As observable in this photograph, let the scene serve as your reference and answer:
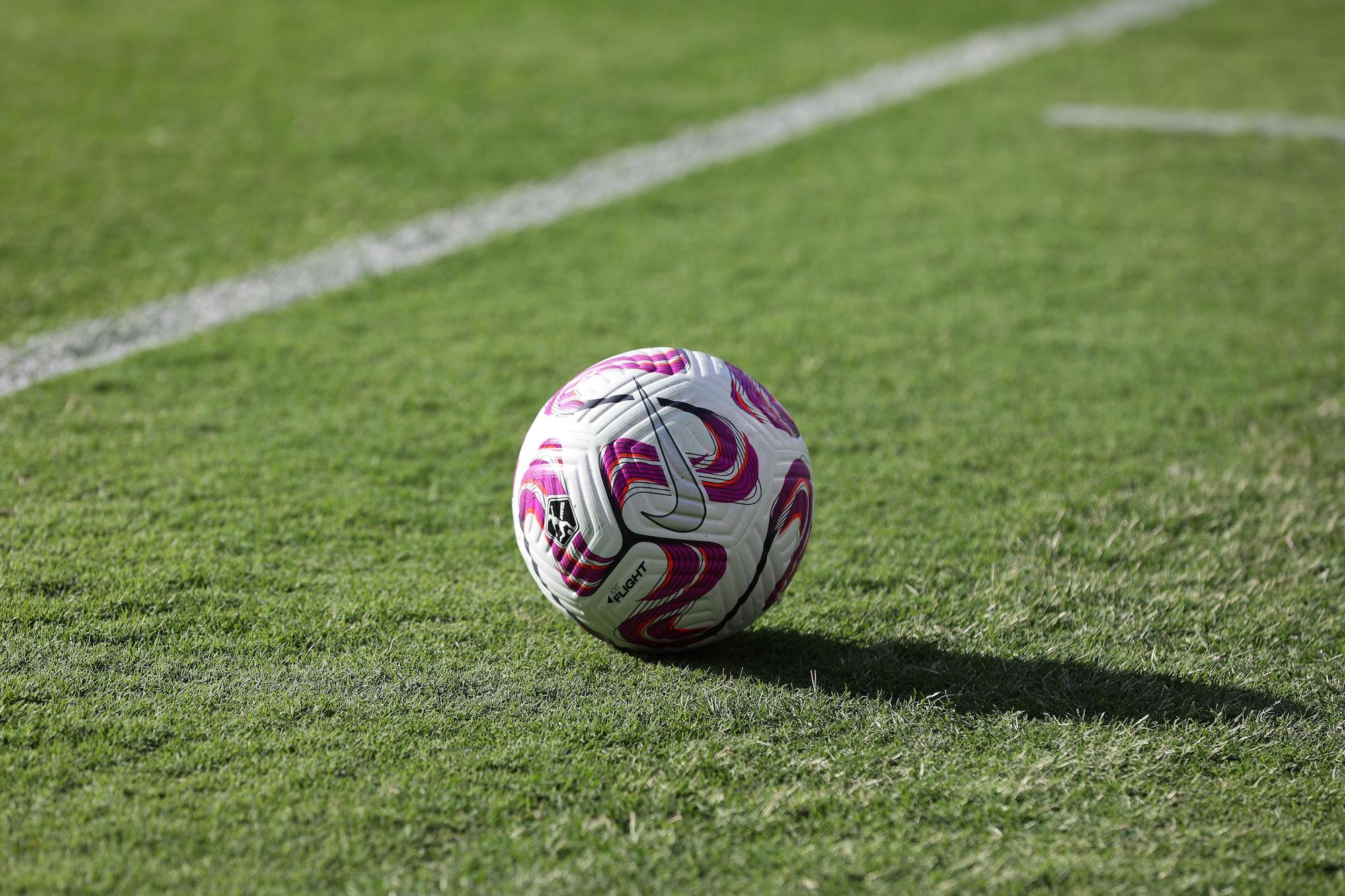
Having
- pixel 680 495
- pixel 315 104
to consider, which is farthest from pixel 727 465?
pixel 315 104

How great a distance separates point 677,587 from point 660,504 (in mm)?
218

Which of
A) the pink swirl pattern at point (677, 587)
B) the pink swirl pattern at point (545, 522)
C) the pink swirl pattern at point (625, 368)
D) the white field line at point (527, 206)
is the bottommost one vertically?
the pink swirl pattern at point (677, 587)

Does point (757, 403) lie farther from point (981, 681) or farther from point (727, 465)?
point (981, 681)

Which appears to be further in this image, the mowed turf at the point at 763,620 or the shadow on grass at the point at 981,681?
the shadow on grass at the point at 981,681

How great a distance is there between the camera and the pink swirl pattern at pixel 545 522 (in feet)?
9.97

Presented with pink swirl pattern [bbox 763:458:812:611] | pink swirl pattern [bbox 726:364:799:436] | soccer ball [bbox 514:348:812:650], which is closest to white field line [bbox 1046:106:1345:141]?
pink swirl pattern [bbox 726:364:799:436]

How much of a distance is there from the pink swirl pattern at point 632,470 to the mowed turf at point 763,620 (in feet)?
1.74

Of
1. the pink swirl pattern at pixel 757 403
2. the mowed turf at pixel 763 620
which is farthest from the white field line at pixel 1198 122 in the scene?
the pink swirl pattern at pixel 757 403

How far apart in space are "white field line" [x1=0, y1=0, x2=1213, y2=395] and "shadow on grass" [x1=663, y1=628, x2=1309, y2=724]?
3202 mm

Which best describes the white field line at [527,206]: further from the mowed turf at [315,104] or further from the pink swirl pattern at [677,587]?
the pink swirl pattern at [677,587]

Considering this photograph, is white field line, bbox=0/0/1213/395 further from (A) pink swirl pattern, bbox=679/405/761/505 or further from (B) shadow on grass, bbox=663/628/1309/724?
(B) shadow on grass, bbox=663/628/1309/724

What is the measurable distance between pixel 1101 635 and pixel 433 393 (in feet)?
8.82

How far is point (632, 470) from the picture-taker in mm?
3006

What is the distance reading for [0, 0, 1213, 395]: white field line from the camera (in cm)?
517
